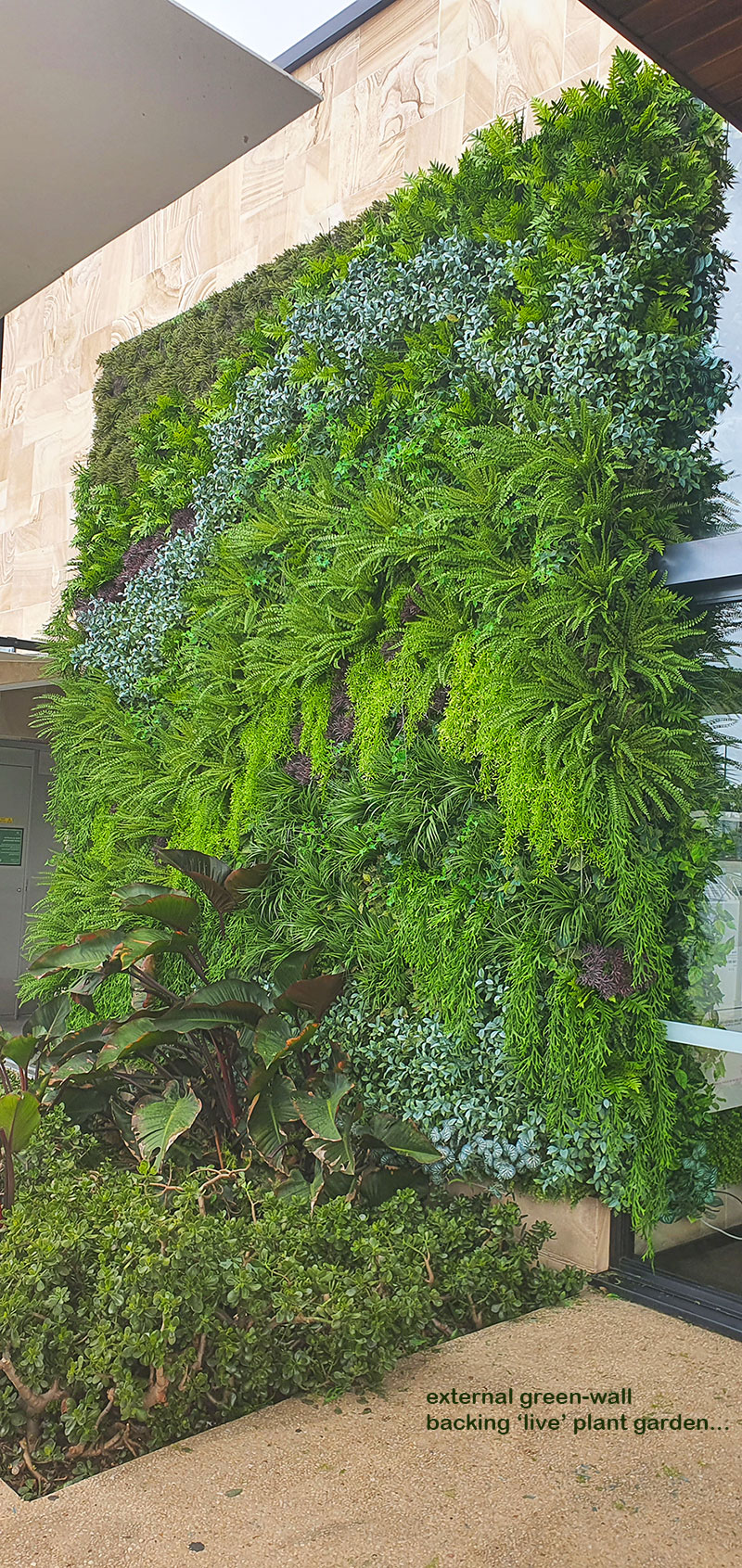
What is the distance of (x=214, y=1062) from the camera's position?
13.9ft

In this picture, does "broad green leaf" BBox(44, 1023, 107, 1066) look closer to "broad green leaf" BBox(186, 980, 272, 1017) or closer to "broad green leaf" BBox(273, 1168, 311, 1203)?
"broad green leaf" BBox(186, 980, 272, 1017)

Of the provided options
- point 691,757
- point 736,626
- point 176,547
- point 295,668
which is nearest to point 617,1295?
point 691,757

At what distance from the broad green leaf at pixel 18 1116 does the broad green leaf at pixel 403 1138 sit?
1183 mm

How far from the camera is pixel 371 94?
519cm

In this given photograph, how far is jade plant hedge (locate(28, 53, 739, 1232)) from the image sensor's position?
362cm

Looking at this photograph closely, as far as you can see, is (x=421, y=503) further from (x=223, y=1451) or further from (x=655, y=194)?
(x=223, y=1451)

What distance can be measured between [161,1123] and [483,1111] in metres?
1.12

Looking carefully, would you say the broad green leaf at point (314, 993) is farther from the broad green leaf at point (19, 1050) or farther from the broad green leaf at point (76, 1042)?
the broad green leaf at point (19, 1050)

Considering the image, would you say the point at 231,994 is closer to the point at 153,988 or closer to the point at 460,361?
the point at 153,988

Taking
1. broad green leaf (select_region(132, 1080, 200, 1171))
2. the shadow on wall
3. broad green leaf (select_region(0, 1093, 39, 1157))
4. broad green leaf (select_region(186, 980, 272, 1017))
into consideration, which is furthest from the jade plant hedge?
the shadow on wall

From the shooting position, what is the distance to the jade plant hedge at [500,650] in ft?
11.9

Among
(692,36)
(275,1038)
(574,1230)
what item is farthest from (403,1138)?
(692,36)

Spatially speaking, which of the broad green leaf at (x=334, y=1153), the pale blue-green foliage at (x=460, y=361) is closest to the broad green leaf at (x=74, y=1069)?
the broad green leaf at (x=334, y=1153)

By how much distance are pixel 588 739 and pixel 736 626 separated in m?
0.64
